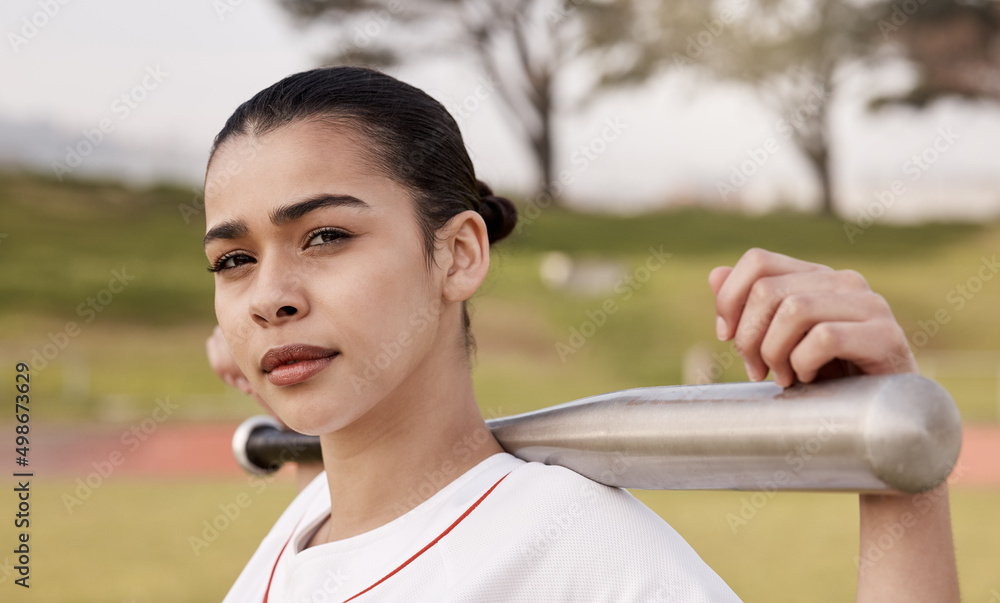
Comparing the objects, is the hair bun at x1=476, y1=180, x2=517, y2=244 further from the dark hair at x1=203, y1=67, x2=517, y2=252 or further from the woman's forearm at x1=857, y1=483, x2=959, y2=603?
the woman's forearm at x1=857, y1=483, x2=959, y2=603

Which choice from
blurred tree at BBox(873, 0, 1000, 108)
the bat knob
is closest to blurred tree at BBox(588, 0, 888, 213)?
blurred tree at BBox(873, 0, 1000, 108)

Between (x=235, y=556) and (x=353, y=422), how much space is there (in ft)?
15.7

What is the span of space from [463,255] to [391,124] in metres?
0.16

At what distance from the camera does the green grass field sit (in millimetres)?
5270

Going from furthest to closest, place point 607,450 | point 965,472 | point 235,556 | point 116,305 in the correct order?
point 116,305 → point 965,472 → point 235,556 → point 607,450

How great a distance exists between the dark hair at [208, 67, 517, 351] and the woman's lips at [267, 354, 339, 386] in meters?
0.15

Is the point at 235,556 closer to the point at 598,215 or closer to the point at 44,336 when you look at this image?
the point at 44,336

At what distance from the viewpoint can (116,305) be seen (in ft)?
51.6

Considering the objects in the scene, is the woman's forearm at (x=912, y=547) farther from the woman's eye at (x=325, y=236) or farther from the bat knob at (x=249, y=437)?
the bat knob at (x=249, y=437)

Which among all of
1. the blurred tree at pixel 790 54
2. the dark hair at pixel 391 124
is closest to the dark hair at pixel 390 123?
the dark hair at pixel 391 124

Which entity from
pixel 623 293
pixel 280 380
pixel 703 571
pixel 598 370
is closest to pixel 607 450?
pixel 703 571

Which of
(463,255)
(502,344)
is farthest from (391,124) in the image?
(502,344)

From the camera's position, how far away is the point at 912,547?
26.3 inches

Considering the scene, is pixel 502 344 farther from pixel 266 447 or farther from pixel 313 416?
pixel 313 416
